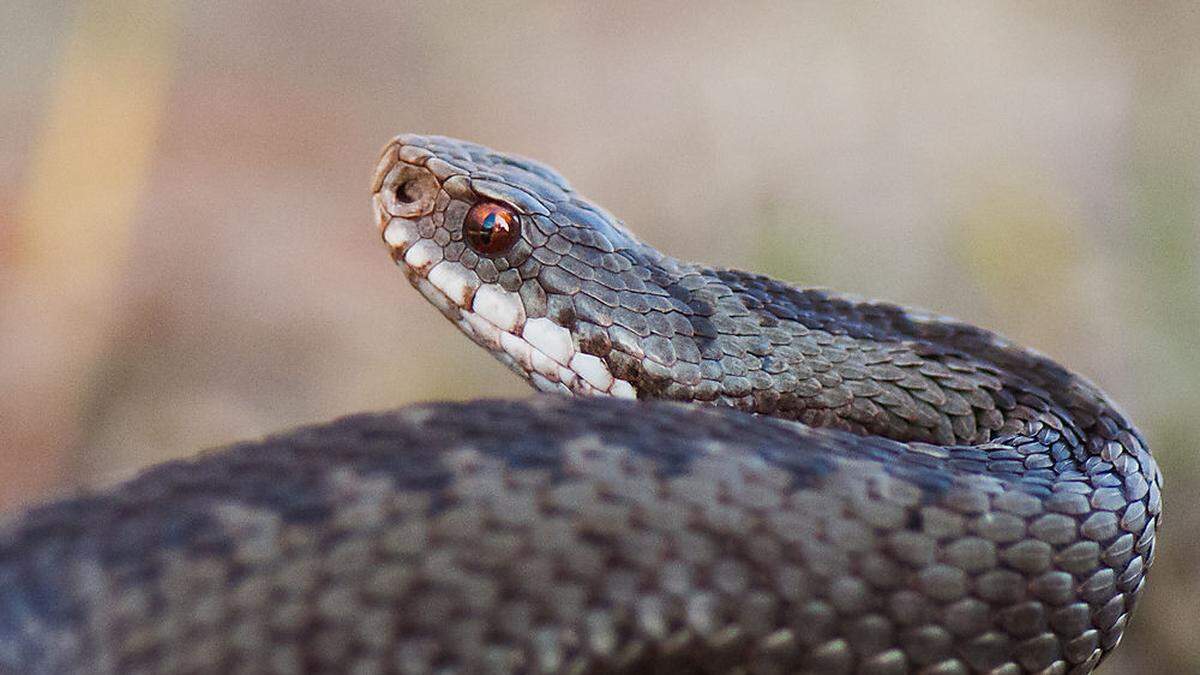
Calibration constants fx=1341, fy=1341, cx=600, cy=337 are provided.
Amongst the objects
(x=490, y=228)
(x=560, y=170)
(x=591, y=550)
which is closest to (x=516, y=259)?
(x=490, y=228)

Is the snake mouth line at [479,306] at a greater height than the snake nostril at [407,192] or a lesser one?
lesser

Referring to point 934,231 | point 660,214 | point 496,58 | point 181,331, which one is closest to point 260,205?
point 181,331

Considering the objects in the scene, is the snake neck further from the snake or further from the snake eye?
the snake

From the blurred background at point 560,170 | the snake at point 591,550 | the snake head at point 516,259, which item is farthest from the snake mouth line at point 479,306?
the blurred background at point 560,170

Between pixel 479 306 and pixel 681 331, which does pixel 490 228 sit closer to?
pixel 479 306

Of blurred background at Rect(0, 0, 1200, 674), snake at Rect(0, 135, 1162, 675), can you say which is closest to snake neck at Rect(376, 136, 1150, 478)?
snake at Rect(0, 135, 1162, 675)

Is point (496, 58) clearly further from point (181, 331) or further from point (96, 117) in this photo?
point (96, 117)

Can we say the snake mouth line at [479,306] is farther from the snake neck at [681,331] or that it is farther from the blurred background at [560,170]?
the blurred background at [560,170]
